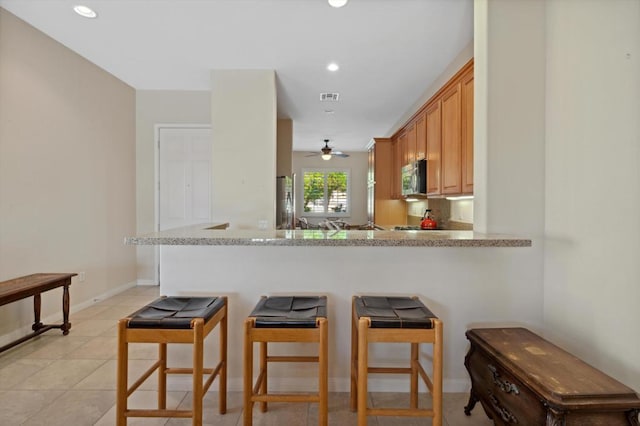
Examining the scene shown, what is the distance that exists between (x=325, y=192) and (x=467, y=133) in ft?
22.3

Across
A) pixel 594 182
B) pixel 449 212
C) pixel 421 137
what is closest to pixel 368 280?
pixel 594 182

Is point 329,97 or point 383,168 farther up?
point 329,97

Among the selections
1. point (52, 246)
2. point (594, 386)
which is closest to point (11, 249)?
point (52, 246)

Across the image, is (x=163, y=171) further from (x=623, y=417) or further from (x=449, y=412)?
(x=623, y=417)

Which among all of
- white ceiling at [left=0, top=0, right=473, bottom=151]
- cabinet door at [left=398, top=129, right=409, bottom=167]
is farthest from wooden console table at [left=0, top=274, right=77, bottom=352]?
cabinet door at [left=398, top=129, right=409, bottom=167]

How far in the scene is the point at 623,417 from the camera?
1.23m

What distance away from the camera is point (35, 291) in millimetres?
2641

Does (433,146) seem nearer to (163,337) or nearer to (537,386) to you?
(537,386)

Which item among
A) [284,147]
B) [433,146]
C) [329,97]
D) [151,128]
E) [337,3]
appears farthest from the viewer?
[284,147]

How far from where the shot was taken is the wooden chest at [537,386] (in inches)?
47.5

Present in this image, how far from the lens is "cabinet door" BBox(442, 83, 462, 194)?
303 cm

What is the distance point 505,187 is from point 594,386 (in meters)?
1.14

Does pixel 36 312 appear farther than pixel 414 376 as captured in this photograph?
Yes

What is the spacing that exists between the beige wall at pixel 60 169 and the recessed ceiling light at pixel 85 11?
2.30 feet
